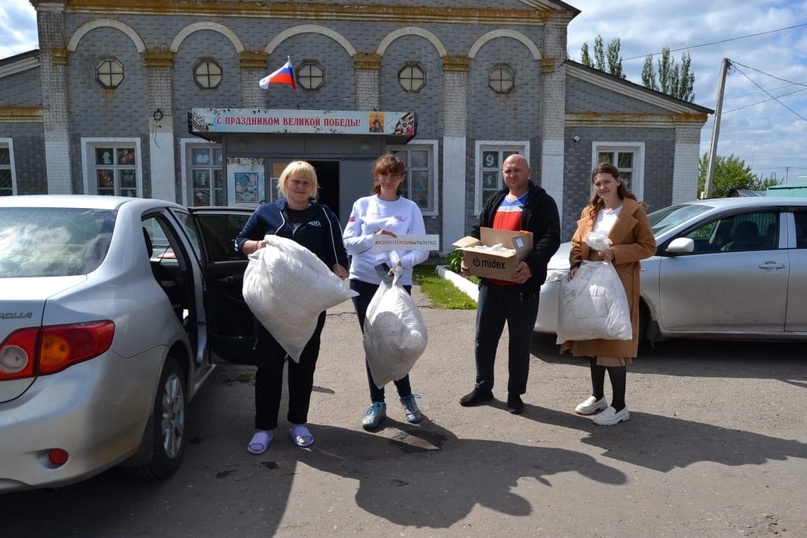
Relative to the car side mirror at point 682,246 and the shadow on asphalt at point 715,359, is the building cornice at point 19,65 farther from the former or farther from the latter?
the car side mirror at point 682,246

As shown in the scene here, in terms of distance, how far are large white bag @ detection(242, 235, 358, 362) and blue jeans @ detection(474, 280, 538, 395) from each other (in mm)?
1341

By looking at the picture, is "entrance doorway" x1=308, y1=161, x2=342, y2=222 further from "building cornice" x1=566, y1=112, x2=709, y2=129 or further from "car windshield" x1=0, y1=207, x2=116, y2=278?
"car windshield" x1=0, y1=207, x2=116, y2=278

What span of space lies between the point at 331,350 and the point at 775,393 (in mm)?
4085

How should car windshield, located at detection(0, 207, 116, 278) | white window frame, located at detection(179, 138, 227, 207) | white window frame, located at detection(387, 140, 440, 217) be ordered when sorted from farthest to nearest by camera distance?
white window frame, located at detection(387, 140, 440, 217) → white window frame, located at detection(179, 138, 227, 207) → car windshield, located at detection(0, 207, 116, 278)

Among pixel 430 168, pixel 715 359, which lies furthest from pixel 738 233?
pixel 430 168

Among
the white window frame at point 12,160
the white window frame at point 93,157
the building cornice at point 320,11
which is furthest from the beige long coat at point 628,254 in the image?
the white window frame at point 12,160

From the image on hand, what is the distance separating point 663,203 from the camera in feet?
55.7

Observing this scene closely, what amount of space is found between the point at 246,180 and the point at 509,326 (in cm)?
1096

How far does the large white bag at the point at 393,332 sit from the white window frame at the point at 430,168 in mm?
12306

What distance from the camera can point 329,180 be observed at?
15.4 metres

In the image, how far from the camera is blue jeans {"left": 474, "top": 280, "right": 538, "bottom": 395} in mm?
4594

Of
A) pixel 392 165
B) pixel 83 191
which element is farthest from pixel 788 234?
pixel 83 191

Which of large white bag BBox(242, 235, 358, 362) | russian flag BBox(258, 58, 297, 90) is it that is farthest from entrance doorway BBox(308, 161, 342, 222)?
large white bag BBox(242, 235, 358, 362)

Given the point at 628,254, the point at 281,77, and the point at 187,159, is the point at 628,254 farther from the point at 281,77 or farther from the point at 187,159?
the point at 187,159
